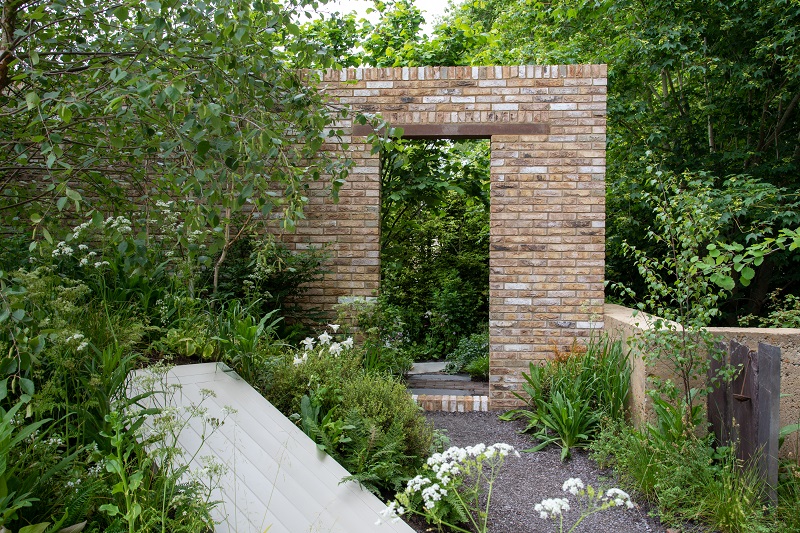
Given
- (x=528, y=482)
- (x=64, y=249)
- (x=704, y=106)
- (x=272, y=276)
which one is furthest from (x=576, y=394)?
(x=704, y=106)

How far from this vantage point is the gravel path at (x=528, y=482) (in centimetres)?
328

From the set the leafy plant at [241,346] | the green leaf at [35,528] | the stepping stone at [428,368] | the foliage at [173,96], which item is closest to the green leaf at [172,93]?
the foliage at [173,96]

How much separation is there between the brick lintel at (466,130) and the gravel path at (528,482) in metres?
2.41

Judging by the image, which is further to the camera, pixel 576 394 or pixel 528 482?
pixel 576 394

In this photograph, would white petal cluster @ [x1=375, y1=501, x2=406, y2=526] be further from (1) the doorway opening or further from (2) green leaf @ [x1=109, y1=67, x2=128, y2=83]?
(1) the doorway opening

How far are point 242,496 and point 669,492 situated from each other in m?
2.18

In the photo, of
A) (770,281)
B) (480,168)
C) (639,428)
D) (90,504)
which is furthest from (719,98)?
(90,504)

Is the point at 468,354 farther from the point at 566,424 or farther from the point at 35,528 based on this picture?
the point at 35,528

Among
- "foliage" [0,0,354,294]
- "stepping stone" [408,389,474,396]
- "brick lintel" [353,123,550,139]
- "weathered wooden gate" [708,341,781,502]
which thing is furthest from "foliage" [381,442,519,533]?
"brick lintel" [353,123,550,139]

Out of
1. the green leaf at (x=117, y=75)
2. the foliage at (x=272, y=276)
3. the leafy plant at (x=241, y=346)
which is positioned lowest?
the leafy plant at (x=241, y=346)

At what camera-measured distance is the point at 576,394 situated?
14.7ft

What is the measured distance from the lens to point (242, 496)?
270cm

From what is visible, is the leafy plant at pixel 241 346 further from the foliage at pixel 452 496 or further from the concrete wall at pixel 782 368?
the concrete wall at pixel 782 368

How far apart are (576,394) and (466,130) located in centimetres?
239
